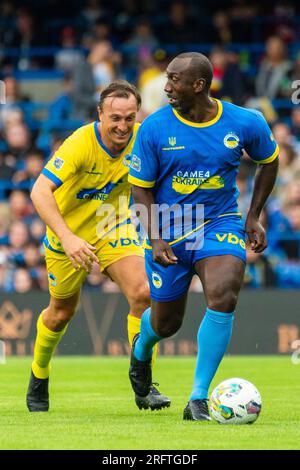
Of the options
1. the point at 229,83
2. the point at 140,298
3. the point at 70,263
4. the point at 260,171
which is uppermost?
the point at 229,83

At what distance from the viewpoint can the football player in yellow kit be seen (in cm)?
845

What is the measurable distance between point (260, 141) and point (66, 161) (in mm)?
1428

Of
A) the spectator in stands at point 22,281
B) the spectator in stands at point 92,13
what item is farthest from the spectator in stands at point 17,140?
the spectator in stands at point 92,13

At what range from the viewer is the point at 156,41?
815 inches

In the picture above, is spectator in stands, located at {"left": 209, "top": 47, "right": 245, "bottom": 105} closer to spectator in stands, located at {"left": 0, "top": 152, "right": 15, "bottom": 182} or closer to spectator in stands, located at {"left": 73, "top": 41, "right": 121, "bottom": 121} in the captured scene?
spectator in stands, located at {"left": 73, "top": 41, "right": 121, "bottom": 121}

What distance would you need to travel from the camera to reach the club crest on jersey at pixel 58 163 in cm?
828

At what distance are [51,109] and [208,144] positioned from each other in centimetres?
1282

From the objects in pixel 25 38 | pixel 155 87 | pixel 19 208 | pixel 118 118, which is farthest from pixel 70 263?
pixel 25 38

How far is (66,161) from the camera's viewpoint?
8336mm

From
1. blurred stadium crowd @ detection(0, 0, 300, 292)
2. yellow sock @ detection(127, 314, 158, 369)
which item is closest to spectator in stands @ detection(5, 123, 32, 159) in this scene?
blurred stadium crowd @ detection(0, 0, 300, 292)

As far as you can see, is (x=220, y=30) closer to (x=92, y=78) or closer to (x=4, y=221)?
(x=92, y=78)

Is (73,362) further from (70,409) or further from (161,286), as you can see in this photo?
(161,286)

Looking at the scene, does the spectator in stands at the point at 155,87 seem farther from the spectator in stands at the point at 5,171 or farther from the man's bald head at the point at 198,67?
→ the man's bald head at the point at 198,67

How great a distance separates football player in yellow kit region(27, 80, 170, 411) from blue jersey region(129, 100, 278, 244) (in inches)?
30.7
